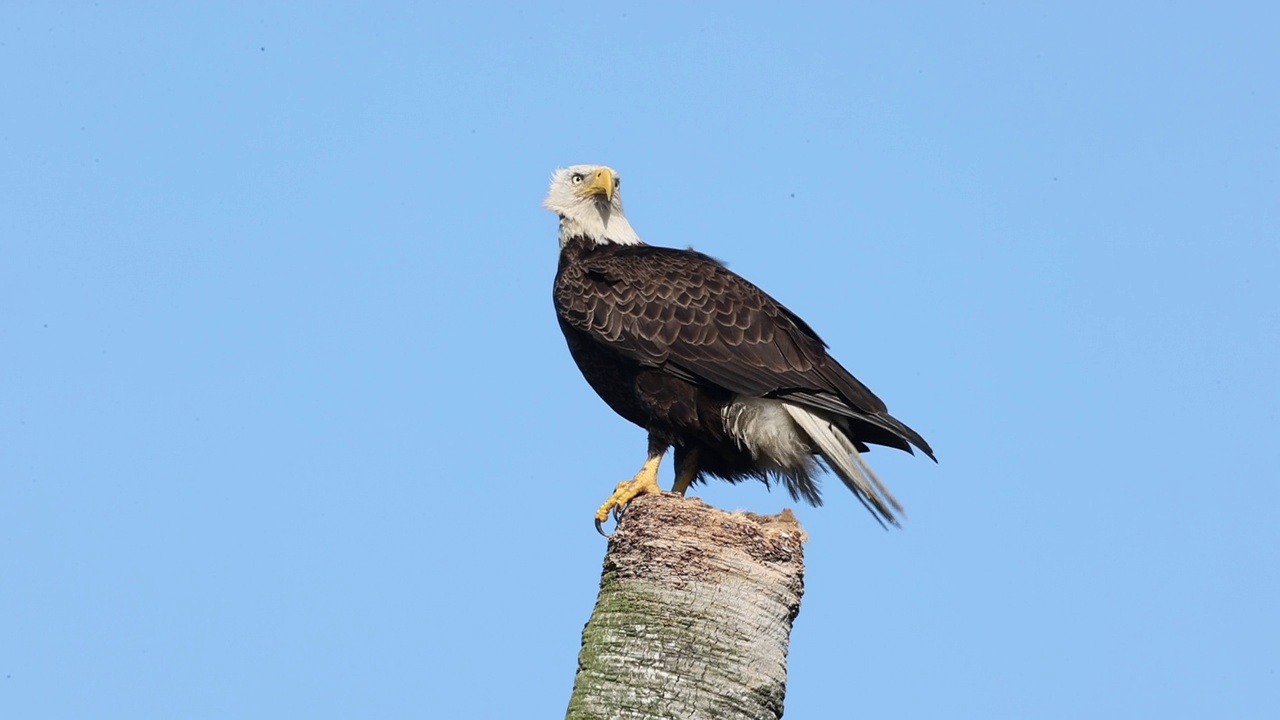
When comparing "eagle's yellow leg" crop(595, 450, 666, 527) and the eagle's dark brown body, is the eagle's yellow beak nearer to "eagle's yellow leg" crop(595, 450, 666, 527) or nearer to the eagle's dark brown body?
the eagle's dark brown body

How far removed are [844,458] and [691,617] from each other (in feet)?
9.45

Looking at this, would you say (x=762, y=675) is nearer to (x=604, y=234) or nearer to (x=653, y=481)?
(x=653, y=481)

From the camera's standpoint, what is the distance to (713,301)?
8.81 metres

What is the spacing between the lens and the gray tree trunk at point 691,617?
529cm

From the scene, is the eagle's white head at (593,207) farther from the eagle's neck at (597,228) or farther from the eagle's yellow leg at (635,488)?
the eagle's yellow leg at (635,488)

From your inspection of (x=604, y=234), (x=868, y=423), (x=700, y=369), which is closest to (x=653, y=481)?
(x=700, y=369)

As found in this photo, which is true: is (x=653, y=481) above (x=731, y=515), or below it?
above

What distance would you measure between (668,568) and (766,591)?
0.38m

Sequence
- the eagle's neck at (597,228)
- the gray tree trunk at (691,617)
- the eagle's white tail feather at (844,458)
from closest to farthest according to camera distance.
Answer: the gray tree trunk at (691,617) < the eagle's white tail feather at (844,458) < the eagle's neck at (597,228)

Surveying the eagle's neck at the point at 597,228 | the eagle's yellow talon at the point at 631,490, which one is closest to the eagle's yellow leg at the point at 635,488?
the eagle's yellow talon at the point at 631,490

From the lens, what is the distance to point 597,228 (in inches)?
383

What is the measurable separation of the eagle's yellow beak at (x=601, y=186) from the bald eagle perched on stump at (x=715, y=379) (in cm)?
82

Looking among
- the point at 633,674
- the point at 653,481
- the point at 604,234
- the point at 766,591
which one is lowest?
the point at 633,674

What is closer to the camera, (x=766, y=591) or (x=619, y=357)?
(x=766, y=591)
